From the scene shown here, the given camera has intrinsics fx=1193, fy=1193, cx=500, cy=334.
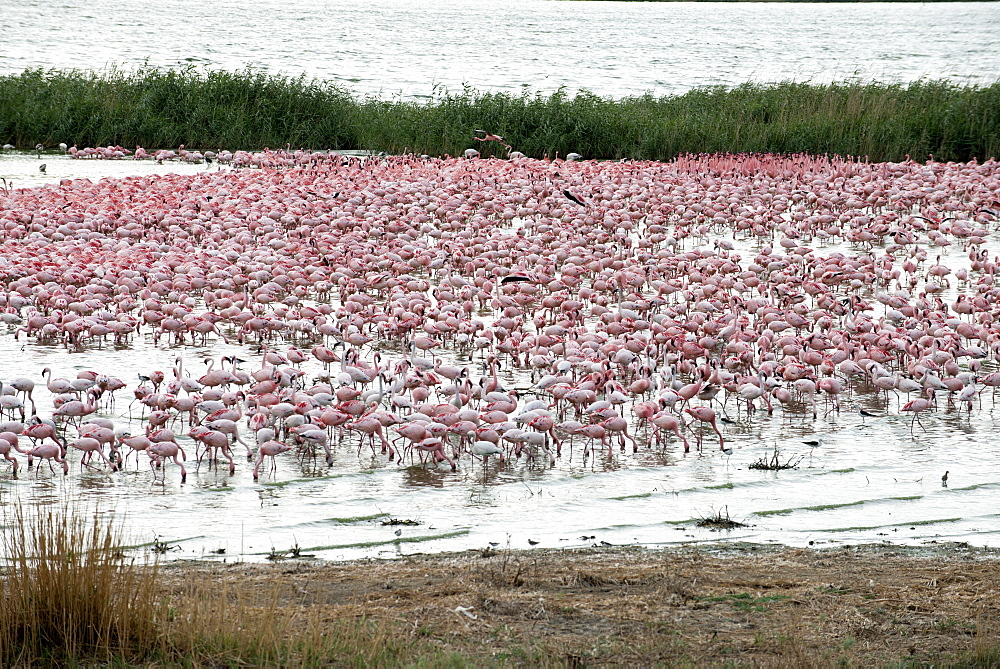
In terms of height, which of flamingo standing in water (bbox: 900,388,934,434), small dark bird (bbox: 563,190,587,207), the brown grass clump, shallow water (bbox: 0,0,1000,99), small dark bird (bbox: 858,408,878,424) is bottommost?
shallow water (bbox: 0,0,1000,99)

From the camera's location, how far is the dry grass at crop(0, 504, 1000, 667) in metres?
3.71

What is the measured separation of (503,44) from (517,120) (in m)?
31.3

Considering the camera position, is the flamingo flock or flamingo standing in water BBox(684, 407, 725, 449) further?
flamingo standing in water BBox(684, 407, 725, 449)

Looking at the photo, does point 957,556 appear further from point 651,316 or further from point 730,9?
point 730,9

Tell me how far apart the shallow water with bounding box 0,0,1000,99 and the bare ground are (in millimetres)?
20669

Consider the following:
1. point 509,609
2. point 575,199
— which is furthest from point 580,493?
point 575,199

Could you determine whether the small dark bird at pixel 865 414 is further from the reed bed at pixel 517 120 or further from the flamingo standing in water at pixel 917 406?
the reed bed at pixel 517 120

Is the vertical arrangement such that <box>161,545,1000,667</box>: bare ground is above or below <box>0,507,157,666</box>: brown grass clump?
below

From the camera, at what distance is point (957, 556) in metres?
4.93

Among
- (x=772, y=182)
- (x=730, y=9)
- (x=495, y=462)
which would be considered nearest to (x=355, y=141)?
(x=772, y=182)

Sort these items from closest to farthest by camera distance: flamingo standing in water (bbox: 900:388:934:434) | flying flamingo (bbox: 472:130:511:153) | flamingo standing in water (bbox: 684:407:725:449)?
flamingo standing in water (bbox: 684:407:725:449) → flamingo standing in water (bbox: 900:388:934:434) → flying flamingo (bbox: 472:130:511:153)

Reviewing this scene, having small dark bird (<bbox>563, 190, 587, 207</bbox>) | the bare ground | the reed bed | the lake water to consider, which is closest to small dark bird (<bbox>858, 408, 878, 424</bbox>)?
the lake water

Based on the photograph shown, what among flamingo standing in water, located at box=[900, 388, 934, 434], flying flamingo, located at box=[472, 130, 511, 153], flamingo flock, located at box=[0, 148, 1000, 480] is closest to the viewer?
flamingo flock, located at box=[0, 148, 1000, 480]

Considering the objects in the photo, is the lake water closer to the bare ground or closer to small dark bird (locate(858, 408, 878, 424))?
Answer: small dark bird (locate(858, 408, 878, 424))
